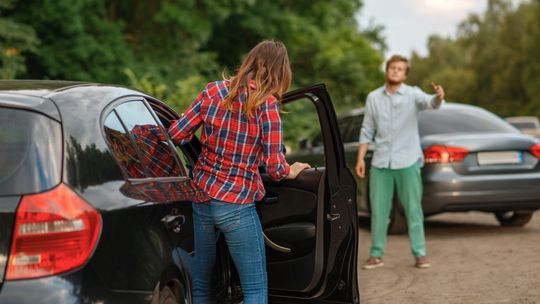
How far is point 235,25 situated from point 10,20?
875 centimetres

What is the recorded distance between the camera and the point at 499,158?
9.61 metres

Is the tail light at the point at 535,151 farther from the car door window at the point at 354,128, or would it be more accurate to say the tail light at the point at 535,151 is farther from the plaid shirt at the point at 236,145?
the plaid shirt at the point at 236,145

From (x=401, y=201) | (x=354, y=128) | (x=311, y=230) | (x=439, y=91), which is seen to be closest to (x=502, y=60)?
(x=354, y=128)

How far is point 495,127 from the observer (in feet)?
33.8

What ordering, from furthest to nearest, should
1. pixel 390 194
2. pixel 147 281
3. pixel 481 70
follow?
pixel 481 70 → pixel 390 194 → pixel 147 281

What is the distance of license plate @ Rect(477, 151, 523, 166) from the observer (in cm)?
957

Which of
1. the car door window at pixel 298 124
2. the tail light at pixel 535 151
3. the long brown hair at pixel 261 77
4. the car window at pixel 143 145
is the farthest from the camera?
the car door window at pixel 298 124

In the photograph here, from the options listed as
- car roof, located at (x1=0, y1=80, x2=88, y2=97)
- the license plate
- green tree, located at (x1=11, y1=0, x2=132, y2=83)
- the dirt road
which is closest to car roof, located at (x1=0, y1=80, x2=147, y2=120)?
car roof, located at (x1=0, y1=80, x2=88, y2=97)

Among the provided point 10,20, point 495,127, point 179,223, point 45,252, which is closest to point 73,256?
point 45,252

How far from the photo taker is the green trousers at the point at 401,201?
303 inches

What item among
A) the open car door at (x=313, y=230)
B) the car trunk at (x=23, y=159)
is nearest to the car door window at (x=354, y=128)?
the open car door at (x=313, y=230)

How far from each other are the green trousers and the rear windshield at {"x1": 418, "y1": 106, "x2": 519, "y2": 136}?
2163 mm

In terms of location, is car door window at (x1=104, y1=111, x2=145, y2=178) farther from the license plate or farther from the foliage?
the foliage

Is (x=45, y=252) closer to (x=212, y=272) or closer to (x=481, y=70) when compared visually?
(x=212, y=272)
